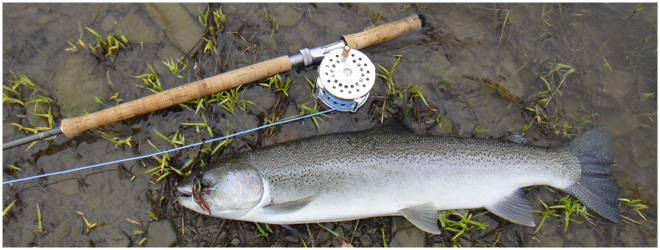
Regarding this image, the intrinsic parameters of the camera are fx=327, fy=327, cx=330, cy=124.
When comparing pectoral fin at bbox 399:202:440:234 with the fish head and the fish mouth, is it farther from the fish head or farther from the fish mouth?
the fish mouth

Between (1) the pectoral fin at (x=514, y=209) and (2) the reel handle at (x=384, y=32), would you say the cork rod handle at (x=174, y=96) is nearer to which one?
(2) the reel handle at (x=384, y=32)

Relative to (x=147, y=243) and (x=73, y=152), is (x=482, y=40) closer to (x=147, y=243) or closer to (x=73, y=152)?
(x=147, y=243)

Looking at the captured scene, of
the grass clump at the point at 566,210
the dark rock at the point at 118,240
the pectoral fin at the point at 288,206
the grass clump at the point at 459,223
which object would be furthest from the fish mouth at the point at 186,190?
the grass clump at the point at 566,210

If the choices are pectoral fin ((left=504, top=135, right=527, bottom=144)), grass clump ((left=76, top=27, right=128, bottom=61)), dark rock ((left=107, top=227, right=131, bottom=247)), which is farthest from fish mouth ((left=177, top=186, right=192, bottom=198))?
pectoral fin ((left=504, top=135, right=527, bottom=144))

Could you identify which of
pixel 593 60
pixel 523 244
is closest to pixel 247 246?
pixel 523 244

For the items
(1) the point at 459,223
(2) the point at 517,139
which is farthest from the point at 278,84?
(2) the point at 517,139

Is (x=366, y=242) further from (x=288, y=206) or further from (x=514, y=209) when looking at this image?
(x=514, y=209)
